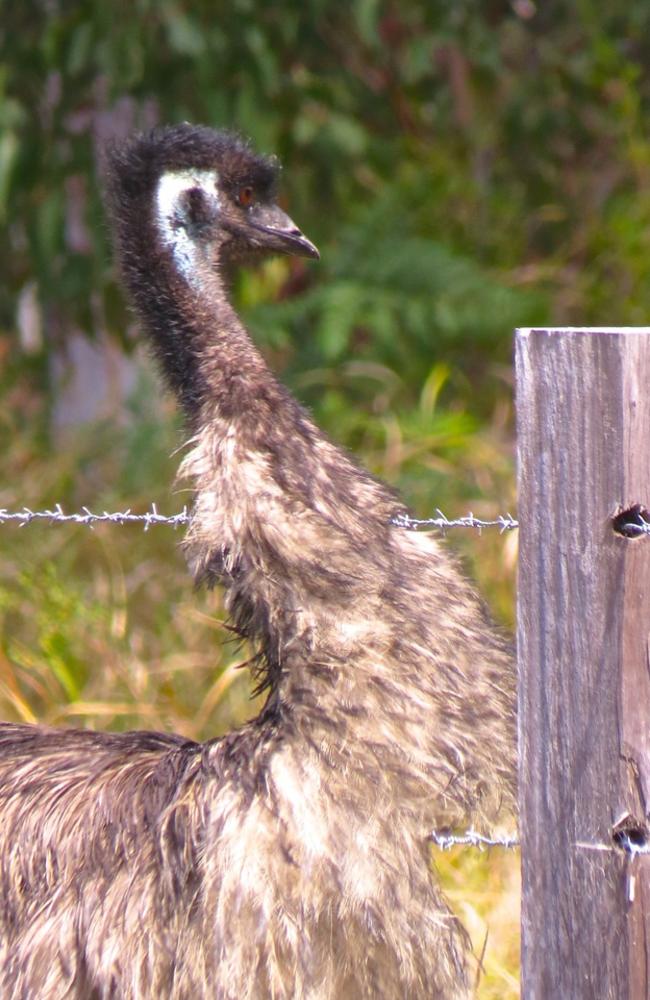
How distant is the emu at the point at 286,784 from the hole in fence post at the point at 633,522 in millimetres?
588

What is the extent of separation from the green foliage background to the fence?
86.7 inches

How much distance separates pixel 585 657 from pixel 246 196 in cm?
136

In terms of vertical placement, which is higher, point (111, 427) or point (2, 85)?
point (2, 85)

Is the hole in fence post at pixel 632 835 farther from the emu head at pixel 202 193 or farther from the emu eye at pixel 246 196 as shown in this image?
the emu eye at pixel 246 196

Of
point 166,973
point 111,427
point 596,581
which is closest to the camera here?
point 596,581

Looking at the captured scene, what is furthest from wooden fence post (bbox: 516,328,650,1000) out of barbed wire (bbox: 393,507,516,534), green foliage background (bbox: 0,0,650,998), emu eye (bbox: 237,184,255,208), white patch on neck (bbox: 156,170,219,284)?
green foliage background (bbox: 0,0,650,998)

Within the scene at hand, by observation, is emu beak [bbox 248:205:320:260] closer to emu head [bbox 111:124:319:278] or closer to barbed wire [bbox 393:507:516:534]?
emu head [bbox 111:124:319:278]

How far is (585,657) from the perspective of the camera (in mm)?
1881

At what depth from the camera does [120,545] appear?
5461 millimetres

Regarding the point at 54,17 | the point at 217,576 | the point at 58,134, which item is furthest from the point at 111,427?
the point at 217,576

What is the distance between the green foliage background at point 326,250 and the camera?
475 cm

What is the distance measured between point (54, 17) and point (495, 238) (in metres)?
2.09

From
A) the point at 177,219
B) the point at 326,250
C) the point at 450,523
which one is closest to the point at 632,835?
the point at 450,523

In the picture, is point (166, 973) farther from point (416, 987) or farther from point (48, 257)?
point (48, 257)
